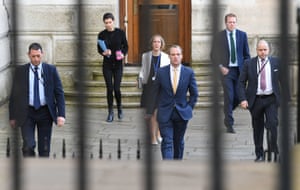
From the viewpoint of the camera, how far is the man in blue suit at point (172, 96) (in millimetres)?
10320

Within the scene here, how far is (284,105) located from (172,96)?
816 centimetres

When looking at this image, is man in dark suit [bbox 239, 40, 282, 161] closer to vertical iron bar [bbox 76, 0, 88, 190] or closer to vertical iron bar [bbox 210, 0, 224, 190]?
vertical iron bar [bbox 76, 0, 88, 190]

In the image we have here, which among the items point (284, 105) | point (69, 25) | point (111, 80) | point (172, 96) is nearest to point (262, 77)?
point (172, 96)

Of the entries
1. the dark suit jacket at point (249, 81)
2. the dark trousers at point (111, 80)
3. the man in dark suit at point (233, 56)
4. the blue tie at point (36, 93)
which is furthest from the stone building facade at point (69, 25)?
the blue tie at point (36, 93)

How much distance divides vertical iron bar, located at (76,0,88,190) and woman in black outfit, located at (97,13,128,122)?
36.4 feet

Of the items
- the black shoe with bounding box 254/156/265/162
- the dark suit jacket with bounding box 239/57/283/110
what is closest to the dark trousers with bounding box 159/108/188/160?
the black shoe with bounding box 254/156/265/162

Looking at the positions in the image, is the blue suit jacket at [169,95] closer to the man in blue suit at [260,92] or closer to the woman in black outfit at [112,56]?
the man in blue suit at [260,92]

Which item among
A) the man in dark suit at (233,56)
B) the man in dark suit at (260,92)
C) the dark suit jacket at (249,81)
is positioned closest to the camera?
the man in dark suit at (260,92)

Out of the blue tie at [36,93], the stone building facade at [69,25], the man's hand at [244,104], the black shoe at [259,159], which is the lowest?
the black shoe at [259,159]

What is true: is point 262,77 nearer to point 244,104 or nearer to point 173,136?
point 244,104

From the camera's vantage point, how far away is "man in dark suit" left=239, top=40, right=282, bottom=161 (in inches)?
424

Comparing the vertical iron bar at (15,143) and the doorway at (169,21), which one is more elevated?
the doorway at (169,21)

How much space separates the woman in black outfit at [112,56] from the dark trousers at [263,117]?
321 cm

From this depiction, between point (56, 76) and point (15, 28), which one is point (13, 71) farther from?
point (56, 76)
